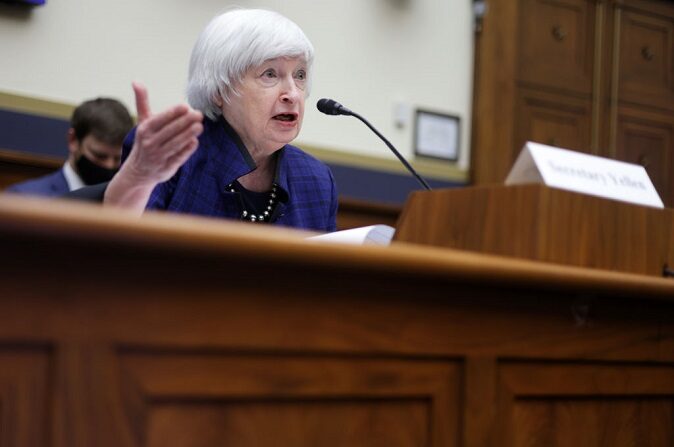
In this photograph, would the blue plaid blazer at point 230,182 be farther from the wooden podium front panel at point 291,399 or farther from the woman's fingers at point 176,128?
the wooden podium front panel at point 291,399

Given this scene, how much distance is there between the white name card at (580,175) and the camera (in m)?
1.43

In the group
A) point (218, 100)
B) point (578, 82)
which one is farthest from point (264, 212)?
point (578, 82)

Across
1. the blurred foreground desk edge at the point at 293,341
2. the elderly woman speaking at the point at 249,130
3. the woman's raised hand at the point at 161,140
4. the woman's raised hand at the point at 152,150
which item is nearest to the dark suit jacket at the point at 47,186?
the elderly woman speaking at the point at 249,130

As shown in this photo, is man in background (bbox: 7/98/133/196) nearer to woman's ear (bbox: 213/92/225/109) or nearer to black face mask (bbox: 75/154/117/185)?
black face mask (bbox: 75/154/117/185)

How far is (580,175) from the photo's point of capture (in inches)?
58.3

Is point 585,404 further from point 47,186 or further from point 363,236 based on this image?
point 47,186

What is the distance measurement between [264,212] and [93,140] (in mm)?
1333

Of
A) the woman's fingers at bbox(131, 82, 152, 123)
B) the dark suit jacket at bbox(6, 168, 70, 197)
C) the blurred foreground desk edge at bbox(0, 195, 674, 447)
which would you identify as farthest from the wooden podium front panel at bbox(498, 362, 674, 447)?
the dark suit jacket at bbox(6, 168, 70, 197)

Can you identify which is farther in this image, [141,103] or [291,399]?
[141,103]

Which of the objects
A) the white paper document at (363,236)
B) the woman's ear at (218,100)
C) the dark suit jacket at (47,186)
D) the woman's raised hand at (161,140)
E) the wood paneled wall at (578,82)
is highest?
the wood paneled wall at (578,82)

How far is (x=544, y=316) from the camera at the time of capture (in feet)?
4.16

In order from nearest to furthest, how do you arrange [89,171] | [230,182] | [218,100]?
1. [230,182]
2. [218,100]
3. [89,171]

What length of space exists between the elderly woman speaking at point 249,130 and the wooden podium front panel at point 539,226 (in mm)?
502

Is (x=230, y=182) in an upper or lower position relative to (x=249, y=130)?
lower
